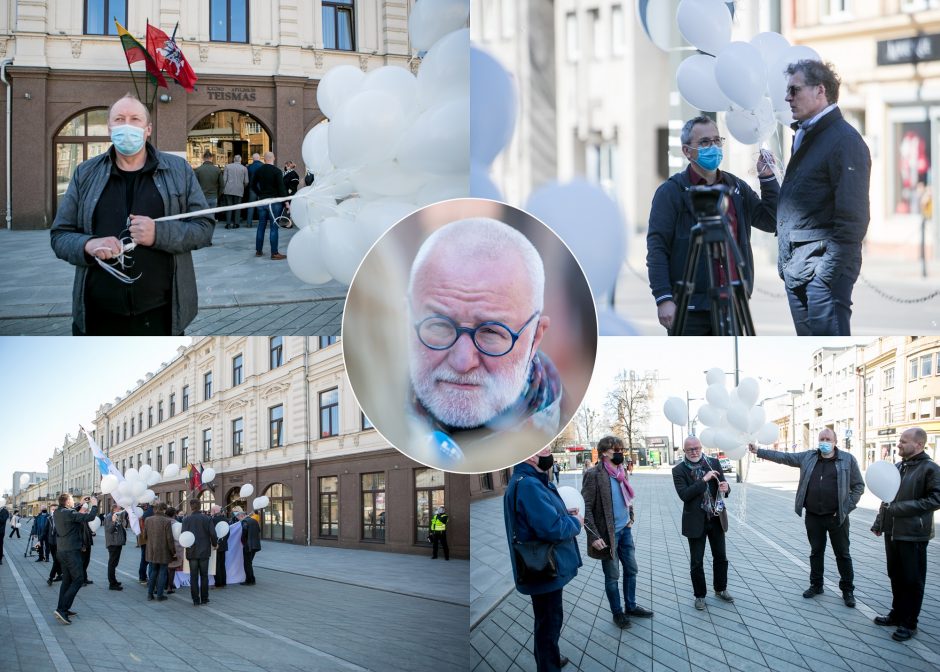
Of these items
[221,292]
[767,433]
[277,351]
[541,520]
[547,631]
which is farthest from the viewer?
[277,351]

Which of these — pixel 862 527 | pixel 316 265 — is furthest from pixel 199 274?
pixel 862 527

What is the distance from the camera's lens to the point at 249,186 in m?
3.71

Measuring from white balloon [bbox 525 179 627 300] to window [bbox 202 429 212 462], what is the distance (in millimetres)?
1770

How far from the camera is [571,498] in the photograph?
3377 millimetres

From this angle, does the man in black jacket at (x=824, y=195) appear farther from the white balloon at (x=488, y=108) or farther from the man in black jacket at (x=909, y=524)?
the white balloon at (x=488, y=108)

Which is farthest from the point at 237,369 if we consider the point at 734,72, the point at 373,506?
the point at 734,72

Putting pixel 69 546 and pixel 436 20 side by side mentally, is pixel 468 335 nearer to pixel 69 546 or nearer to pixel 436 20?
pixel 436 20

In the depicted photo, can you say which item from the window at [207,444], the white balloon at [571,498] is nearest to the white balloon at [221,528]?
the window at [207,444]

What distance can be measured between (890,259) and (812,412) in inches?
27.1

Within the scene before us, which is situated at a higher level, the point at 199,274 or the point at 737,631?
the point at 199,274

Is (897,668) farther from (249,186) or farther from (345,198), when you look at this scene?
(249,186)

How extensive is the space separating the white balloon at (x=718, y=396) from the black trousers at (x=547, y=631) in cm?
103

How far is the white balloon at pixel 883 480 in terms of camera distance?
340 cm

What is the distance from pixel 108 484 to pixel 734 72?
3264 mm
